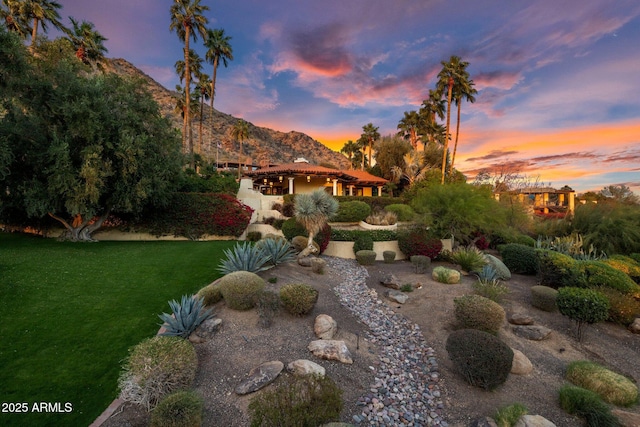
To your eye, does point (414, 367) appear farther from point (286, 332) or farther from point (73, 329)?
point (73, 329)

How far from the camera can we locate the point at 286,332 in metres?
6.14

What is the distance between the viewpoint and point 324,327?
6348mm

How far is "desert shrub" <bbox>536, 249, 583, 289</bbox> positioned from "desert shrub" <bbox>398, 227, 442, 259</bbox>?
177 inches

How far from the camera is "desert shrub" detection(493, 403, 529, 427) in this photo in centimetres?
414

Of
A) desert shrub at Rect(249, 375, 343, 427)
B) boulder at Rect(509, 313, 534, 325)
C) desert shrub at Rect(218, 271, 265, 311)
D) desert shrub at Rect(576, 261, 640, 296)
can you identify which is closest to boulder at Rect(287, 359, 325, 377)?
desert shrub at Rect(249, 375, 343, 427)

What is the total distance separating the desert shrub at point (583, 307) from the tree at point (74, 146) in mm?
18337

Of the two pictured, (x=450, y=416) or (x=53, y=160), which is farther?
(x=53, y=160)

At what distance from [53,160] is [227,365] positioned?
15.7 metres

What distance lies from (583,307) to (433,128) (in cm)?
3968

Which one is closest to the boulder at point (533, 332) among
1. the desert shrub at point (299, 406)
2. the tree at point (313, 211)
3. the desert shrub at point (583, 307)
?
the desert shrub at point (583, 307)

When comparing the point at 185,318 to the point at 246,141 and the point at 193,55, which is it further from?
the point at 246,141

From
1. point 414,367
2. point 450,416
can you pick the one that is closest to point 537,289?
point 414,367

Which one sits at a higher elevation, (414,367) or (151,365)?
(151,365)

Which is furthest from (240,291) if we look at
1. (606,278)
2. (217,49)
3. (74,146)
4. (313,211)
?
(217,49)
